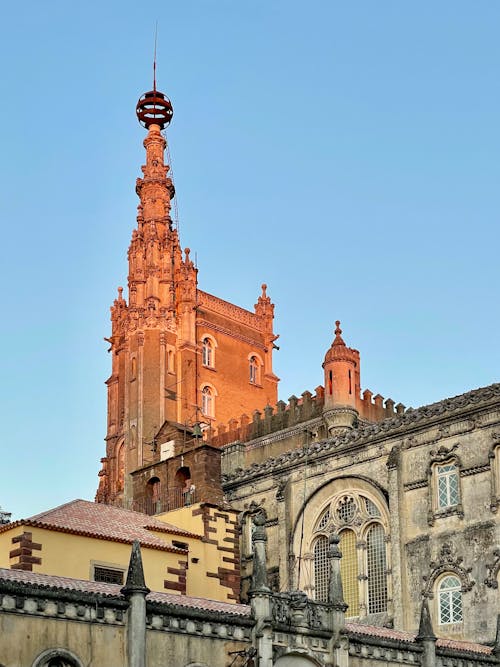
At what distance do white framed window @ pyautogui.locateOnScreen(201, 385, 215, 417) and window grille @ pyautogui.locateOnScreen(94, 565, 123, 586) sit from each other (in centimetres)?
4431

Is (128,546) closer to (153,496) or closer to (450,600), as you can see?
(450,600)

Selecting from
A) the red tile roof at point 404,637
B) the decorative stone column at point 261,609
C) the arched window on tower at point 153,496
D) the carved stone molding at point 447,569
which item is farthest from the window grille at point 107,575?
the arched window on tower at point 153,496

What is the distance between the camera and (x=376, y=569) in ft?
160

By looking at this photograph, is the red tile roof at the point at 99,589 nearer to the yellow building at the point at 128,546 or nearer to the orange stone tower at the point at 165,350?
the yellow building at the point at 128,546

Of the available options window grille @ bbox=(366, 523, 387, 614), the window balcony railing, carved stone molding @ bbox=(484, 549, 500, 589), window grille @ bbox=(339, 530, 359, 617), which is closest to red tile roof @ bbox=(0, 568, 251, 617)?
carved stone molding @ bbox=(484, 549, 500, 589)

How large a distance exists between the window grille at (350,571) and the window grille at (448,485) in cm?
472

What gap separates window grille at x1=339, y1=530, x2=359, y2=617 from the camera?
49156mm

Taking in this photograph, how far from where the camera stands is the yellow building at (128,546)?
1586 inches

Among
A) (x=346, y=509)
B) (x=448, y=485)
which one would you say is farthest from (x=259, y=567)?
(x=346, y=509)

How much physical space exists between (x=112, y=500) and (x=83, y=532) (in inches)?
1736

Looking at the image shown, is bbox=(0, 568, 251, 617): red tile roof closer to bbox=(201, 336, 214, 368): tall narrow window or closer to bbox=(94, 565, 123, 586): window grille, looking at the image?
bbox=(94, 565, 123, 586): window grille

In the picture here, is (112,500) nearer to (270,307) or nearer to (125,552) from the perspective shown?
(270,307)

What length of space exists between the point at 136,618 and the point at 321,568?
22508 mm

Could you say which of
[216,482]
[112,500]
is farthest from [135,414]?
[216,482]
